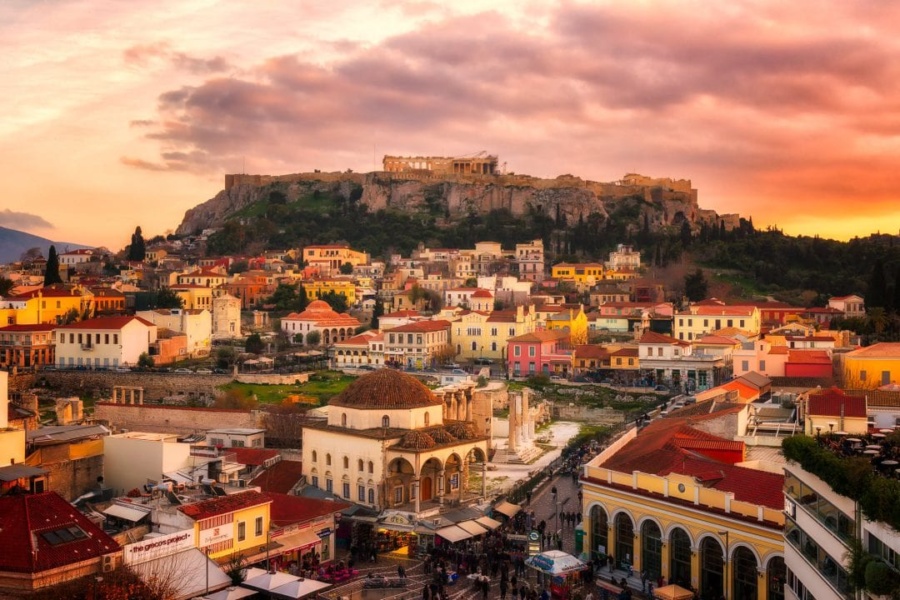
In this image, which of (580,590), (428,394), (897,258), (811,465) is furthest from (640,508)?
(897,258)

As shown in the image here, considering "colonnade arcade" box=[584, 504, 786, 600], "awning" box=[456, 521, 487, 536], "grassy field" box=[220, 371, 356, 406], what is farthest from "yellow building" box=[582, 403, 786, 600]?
"grassy field" box=[220, 371, 356, 406]

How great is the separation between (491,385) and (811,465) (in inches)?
1702

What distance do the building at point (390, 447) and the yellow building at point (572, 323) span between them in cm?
3925

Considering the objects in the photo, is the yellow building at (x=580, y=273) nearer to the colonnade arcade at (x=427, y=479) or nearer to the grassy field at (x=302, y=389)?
the grassy field at (x=302, y=389)

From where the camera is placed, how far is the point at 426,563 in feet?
97.9

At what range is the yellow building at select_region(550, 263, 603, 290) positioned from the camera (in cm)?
9894

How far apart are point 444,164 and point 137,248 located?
157 ft

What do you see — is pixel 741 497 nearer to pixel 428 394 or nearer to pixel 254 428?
pixel 428 394

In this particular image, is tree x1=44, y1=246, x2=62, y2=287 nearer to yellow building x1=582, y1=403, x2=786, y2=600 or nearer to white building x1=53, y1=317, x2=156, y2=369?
white building x1=53, y1=317, x2=156, y2=369

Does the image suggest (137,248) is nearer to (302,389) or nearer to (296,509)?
(302,389)

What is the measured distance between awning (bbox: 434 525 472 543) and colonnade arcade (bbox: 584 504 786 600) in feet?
12.7

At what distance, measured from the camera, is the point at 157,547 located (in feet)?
81.8

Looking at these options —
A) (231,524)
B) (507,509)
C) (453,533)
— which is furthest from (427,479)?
(231,524)

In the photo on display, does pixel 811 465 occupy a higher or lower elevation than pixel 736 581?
higher
